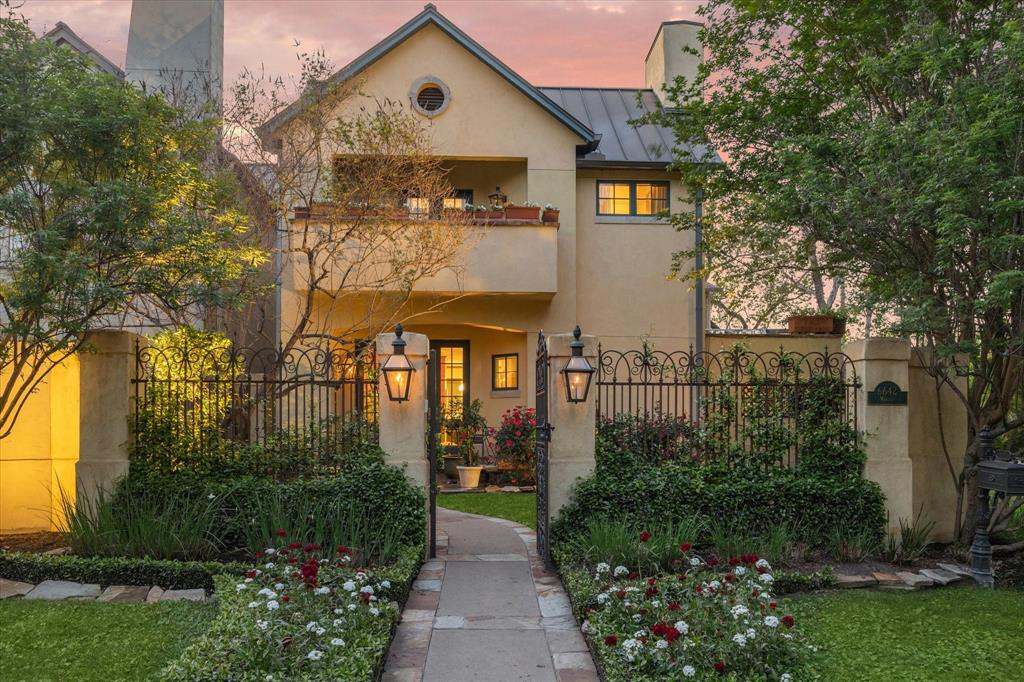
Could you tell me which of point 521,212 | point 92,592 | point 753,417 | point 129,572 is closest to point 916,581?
point 753,417

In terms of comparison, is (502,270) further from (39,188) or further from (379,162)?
(39,188)

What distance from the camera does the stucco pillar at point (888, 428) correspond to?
9.55 m

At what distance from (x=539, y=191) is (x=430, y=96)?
288 cm

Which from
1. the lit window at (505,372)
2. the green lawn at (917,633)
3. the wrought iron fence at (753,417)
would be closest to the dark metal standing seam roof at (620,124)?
the lit window at (505,372)

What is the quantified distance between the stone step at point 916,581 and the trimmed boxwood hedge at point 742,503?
0.73m

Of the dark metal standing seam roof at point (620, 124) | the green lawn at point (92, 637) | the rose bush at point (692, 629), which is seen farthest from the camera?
the dark metal standing seam roof at point (620, 124)

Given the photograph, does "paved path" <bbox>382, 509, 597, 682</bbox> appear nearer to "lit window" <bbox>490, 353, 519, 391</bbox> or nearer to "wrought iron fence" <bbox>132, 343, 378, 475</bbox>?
"wrought iron fence" <bbox>132, 343, 378, 475</bbox>

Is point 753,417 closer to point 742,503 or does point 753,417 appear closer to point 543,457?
point 742,503

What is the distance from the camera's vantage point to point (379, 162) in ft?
44.4

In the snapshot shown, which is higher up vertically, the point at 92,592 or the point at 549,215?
the point at 549,215

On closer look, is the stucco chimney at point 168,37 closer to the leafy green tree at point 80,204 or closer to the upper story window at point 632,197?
the leafy green tree at point 80,204

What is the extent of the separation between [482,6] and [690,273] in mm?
6153

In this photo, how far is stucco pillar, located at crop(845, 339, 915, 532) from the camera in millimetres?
9547

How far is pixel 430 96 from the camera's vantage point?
17.4 meters
